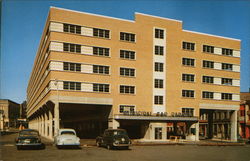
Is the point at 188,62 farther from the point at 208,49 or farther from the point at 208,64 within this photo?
the point at 208,49

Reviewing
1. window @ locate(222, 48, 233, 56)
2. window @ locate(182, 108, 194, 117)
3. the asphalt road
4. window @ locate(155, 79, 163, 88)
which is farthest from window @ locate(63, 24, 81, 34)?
window @ locate(222, 48, 233, 56)

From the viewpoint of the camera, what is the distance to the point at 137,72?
47000 mm

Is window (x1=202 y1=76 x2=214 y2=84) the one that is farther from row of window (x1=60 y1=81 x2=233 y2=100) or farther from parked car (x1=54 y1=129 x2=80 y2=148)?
parked car (x1=54 y1=129 x2=80 y2=148)

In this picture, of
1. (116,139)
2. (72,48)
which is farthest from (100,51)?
(116,139)

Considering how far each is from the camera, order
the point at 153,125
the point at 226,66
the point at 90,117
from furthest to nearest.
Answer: the point at 90,117
the point at 226,66
the point at 153,125

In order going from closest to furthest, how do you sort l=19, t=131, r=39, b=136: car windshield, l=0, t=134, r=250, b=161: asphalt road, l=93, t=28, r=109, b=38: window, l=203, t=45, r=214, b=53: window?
l=0, t=134, r=250, b=161: asphalt road < l=19, t=131, r=39, b=136: car windshield < l=93, t=28, r=109, b=38: window < l=203, t=45, r=214, b=53: window

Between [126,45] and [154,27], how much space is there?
6.51m

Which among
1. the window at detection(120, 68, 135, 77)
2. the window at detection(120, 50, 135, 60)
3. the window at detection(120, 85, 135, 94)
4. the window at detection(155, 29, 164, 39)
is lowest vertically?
the window at detection(120, 85, 135, 94)

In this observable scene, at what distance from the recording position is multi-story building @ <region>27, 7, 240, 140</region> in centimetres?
4212

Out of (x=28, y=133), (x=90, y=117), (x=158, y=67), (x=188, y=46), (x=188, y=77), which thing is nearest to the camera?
(x=28, y=133)

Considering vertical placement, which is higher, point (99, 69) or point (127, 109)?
point (99, 69)

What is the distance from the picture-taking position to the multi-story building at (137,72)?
42.1 m

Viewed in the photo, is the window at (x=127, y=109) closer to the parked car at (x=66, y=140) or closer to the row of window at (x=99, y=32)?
the row of window at (x=99, y=32)

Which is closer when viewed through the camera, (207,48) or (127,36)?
(127,36)
